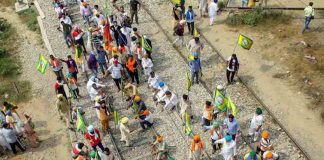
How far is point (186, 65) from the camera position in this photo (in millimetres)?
19375

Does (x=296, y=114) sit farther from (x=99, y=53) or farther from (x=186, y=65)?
(x=99, y=53)

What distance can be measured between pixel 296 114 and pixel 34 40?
1463cm

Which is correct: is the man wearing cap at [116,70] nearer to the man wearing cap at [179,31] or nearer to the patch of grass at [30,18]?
the man wearing cap at [179,31]

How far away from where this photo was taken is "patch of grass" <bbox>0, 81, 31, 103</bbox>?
64.2ft

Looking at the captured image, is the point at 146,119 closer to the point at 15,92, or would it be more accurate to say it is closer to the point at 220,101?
the point at 220,101

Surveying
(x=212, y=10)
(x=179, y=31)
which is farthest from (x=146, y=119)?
(x=212, y=10)

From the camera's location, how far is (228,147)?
521 inches

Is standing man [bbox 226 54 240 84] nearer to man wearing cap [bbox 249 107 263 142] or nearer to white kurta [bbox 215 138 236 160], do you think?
man wearing cap [bbox 249 107 263 142]

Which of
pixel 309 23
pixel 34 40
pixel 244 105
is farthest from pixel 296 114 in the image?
pixel 34 40

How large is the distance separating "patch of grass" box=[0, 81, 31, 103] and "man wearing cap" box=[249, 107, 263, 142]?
34.2 feet

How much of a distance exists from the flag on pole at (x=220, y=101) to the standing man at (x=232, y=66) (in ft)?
7.87

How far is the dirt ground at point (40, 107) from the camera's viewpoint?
54.0 feet

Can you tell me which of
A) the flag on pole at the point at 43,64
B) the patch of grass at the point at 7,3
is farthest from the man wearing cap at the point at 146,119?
the patch of grass at the point at 7,3

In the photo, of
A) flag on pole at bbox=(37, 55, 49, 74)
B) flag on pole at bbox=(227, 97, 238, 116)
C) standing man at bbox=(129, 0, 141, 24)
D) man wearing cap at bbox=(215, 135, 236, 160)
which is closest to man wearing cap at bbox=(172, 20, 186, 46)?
standing man at bbox=(129, 0, 141, 24)
